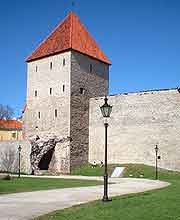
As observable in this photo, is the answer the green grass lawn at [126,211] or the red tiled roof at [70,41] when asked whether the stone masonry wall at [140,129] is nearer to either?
the red tiled roof at [70,41]

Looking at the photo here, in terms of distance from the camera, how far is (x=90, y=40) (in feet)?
121

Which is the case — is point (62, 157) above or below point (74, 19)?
below

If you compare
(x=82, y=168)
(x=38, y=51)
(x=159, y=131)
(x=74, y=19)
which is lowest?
(x=82, y=168)

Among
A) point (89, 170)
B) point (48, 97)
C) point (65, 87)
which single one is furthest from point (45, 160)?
point (65, 87)

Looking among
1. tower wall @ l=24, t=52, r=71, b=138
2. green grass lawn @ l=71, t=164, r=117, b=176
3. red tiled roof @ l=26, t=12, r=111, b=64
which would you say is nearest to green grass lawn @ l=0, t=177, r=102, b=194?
green grass lawn @ l=71, t=164, r=117, b=176

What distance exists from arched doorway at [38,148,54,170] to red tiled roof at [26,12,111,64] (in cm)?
892

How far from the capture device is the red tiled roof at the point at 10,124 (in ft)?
203

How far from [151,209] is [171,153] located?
65.6 ft

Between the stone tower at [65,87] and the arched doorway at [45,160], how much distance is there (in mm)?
314

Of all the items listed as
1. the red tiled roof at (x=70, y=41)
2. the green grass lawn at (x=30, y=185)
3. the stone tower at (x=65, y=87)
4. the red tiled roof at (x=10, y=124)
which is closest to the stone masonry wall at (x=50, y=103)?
the stone tower at (x=65, y=87)

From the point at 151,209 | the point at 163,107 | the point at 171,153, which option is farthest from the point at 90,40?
the point at 151,209

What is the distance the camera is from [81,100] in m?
33.4

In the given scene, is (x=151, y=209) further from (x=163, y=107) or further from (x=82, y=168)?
(x=82, y=168)

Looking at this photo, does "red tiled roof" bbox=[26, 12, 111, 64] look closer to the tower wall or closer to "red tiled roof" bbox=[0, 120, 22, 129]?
the tower wall
